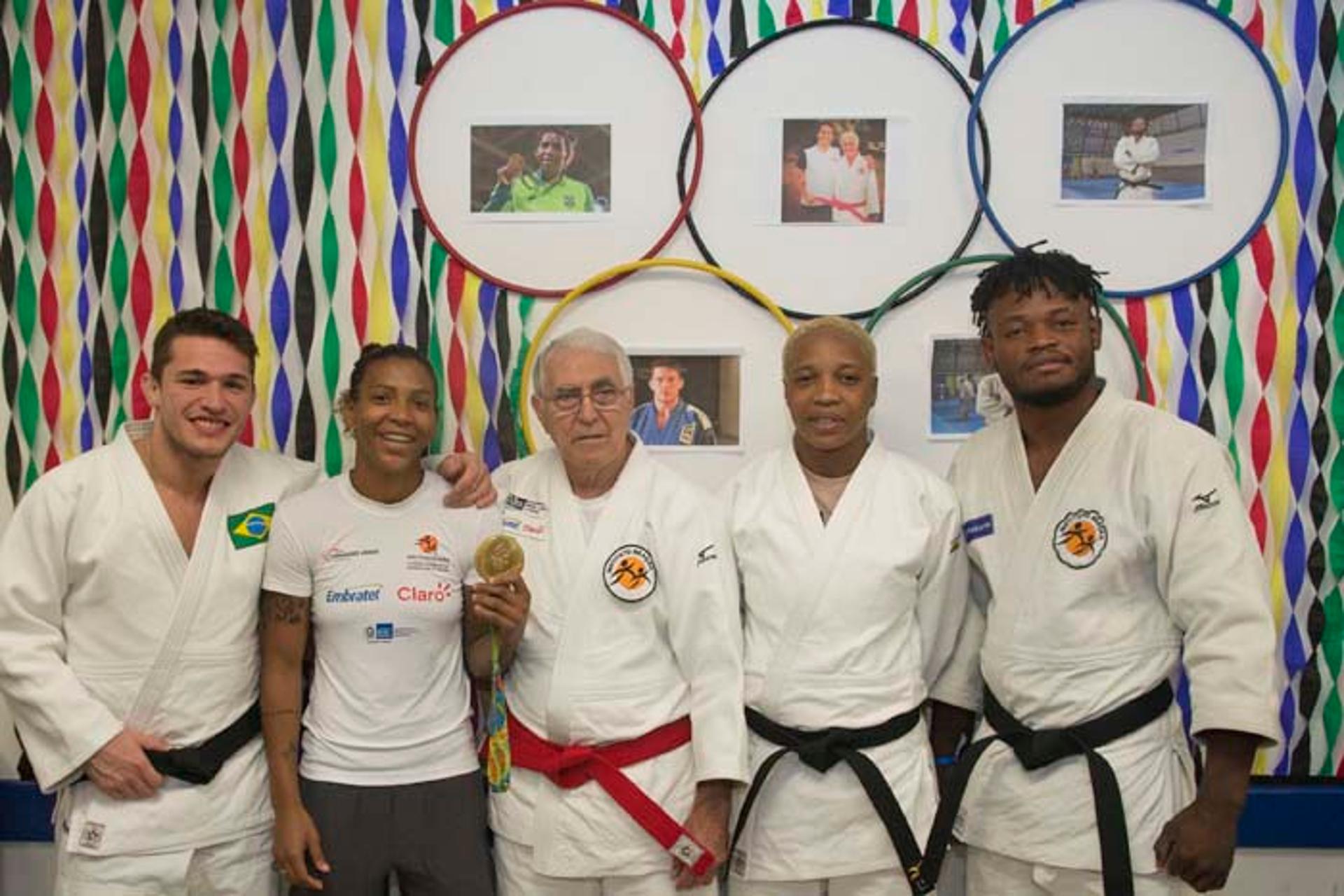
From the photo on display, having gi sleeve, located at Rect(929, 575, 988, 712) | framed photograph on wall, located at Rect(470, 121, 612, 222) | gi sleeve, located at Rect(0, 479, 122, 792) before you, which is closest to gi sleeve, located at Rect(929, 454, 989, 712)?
gi sleeve, located at Rect(929, 575, 988, 712)

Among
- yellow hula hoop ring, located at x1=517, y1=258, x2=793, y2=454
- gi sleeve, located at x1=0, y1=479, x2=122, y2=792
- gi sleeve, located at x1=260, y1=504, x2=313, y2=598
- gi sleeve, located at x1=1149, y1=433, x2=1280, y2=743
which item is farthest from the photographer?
yellow hula hoop ring, located at x1=517, y1=258, x2=793, y2=454

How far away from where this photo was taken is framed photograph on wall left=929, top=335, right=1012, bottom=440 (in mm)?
2656

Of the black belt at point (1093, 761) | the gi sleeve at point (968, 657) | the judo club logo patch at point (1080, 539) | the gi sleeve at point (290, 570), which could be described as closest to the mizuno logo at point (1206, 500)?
the judo club logo patch at point (1080, 539)

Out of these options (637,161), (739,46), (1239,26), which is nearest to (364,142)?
(637,161)

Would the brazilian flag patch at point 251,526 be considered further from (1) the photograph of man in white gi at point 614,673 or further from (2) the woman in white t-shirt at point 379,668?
(1) the photograph of man in white gi at point 614,673

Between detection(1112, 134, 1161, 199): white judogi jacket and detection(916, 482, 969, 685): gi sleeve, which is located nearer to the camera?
detection(916, 482, 969, 685): gi sleeve

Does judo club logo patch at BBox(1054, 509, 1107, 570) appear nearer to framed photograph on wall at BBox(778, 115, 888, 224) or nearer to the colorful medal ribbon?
framed photograph on wall at BBox(778, 115, 888, 224)

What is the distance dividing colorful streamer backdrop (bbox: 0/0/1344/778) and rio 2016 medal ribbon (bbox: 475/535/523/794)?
2.14ft

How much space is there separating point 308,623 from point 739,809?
101cm

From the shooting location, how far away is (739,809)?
7.24ft

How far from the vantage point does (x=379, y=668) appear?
2.16 metres

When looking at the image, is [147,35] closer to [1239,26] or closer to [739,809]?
[739,809]

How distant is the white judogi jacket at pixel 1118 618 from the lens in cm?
199

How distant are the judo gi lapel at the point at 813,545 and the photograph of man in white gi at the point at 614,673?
89 mm
